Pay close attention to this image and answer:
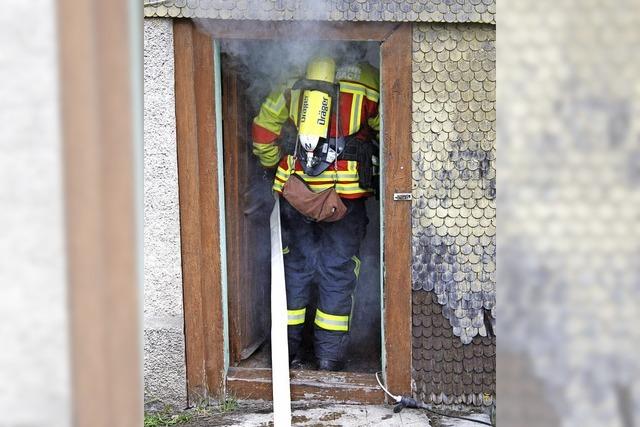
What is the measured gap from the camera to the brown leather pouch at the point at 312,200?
498 cm

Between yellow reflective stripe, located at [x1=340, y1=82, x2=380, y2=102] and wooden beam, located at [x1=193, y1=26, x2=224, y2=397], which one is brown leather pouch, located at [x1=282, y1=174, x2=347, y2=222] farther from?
yellow reflective stripe, located at [x1=340, y1=82, x2=380, y2=102]

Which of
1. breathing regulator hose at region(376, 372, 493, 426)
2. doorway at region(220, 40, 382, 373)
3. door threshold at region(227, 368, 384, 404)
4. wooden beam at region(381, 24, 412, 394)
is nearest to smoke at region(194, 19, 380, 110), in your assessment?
doorway at region(220, 40, 382, 373)

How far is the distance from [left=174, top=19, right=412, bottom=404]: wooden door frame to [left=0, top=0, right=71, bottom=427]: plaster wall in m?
3.74

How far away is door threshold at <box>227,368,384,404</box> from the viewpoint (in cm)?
Result: 492

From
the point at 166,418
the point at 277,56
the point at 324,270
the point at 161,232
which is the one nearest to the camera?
the point at 161,232

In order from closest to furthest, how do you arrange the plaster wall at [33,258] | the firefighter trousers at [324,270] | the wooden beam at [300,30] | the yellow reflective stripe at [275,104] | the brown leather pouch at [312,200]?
1. the plaster wall at [33,258]
2. the wooden beam at [300,30]
3. the brown leather pouch at [312,200]
4. the yellow reflective stripe at [275,104]
5. the firefighter trousers at [324,270]

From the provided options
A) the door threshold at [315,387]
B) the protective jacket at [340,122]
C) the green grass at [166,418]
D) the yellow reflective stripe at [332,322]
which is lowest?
the green grass at [166,418]

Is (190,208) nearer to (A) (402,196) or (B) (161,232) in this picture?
(B) (161,232)

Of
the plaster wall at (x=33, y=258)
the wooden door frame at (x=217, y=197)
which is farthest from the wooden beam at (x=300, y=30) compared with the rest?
the plaster wall at (x=33, y=258)

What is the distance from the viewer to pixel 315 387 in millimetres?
4980

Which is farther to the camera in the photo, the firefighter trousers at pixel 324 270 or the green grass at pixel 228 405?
the firefighter trousers at pixel 324 270

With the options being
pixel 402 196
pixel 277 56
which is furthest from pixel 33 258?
pixel 277 56

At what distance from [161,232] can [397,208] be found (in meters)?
1.45

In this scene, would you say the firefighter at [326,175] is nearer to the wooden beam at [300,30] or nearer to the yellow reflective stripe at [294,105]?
the yellow reflective stripe at [294,105]
